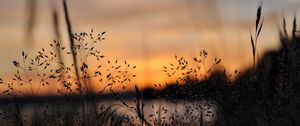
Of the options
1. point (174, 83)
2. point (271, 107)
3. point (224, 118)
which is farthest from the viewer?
point (174, 83)

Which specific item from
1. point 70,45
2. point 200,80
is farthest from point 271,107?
point 70,45

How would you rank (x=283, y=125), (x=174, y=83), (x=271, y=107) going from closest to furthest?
1. (x=283, y=125)
2. (x=271, y=107)
3. (x=174, y=83)

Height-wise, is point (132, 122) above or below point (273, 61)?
below

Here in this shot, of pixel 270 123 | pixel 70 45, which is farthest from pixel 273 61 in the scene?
pixel 70 45

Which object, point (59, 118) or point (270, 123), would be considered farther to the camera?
point (59, 118)

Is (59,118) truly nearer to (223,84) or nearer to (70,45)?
(70,45)

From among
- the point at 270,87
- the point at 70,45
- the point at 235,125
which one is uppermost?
the point at 70,45

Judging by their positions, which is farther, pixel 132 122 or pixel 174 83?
pixel 174 83

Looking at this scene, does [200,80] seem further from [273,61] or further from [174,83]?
[273,61]

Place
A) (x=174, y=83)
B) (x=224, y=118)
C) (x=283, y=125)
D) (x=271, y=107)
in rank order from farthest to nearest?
(x=174, y=83) < (x=224, y=118) < (x=271, y=107) < (x=283, y=125)
